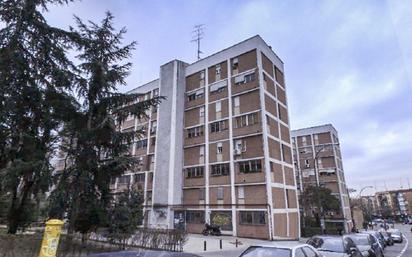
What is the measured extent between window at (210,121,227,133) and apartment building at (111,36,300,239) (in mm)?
108

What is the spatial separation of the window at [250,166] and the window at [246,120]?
474 centimetres

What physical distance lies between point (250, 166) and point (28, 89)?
1007 inches

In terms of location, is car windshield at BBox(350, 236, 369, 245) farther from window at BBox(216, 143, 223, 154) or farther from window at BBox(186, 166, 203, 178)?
window at BBox(186, 166, 203, 178)

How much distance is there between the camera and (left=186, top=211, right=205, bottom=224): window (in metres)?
39.1

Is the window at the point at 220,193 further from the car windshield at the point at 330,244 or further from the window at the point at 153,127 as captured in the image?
the car windshield at the point at 330,244

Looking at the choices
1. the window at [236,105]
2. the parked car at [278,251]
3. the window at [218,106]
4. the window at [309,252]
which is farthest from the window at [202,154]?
the parked car at [278,251]

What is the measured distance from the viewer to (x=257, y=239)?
3275 cm

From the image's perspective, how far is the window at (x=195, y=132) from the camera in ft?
143

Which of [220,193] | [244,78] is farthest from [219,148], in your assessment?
[244,78]

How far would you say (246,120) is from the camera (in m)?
38.3

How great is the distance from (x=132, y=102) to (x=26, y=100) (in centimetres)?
552

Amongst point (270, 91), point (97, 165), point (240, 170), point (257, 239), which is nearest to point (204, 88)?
point (270, 91)

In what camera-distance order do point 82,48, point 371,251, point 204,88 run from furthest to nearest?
point 204,88
point 82,48
point 371,251

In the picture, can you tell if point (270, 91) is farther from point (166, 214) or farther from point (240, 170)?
point (166, 214)
